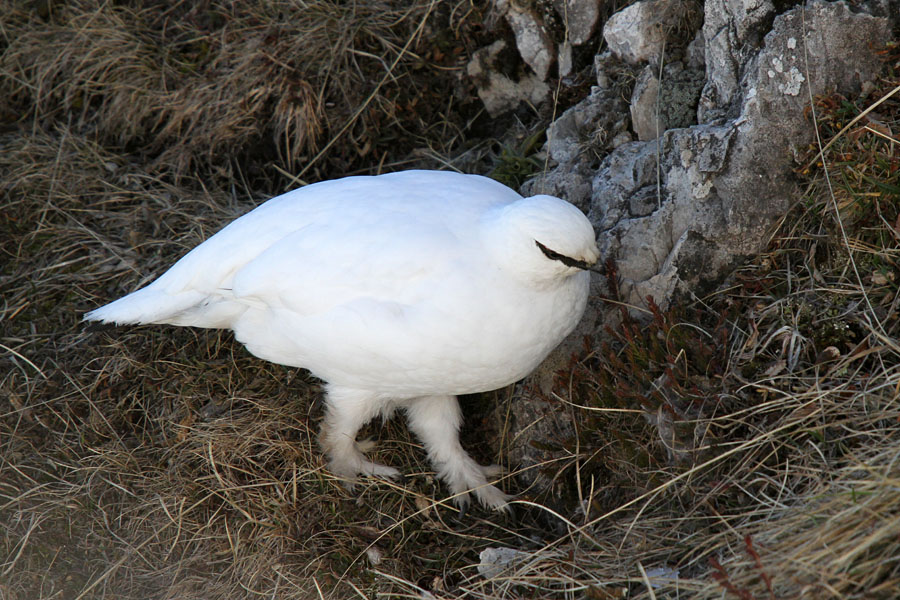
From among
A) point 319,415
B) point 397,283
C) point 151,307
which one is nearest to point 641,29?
point 397,283

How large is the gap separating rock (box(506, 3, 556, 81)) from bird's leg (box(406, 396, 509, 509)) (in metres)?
1.93

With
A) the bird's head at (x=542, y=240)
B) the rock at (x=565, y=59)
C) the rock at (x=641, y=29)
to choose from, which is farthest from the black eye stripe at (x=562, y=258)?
the rock at (x=565, y=59)

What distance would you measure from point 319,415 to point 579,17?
2.43 metres

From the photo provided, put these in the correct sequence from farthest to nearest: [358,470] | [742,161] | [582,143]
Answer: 1. [582,143]
2. [358,470]
3. [742,161]

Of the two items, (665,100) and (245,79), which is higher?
(665,100)

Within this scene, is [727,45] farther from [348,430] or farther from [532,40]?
[348,430]

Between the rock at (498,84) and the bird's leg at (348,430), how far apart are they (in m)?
2.02

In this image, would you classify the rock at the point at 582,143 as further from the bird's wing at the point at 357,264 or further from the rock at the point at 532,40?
the bird's wing at the point at 357,264

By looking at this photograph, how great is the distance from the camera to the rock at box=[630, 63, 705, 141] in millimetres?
3465

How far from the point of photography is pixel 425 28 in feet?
15.1

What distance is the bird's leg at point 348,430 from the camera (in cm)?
343

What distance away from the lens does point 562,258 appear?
275 cm

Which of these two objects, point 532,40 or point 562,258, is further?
point 532,40

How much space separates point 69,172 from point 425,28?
235cm
